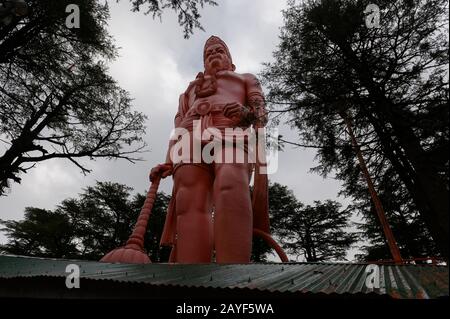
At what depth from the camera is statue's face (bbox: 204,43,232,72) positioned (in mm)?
6277

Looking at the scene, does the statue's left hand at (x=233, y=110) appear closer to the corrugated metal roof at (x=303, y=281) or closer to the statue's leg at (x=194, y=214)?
the statue's leg at (x=194, y=214)

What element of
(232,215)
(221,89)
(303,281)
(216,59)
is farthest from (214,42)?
(303,281)

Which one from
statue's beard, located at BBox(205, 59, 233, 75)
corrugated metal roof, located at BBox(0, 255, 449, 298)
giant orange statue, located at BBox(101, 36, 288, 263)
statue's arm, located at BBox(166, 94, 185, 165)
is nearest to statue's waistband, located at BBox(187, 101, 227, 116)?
giant orange statue, located at BBox(101, 36, 288, 263)

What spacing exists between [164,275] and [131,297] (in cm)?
30

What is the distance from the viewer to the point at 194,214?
4.79 metres

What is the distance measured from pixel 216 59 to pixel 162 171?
102 inches

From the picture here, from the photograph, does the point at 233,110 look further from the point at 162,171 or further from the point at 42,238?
the point at 42,238

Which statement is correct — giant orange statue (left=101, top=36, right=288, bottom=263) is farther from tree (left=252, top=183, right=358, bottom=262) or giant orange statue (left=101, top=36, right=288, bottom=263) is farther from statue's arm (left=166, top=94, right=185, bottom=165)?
tree (left=252, top=183, right=358, bottom=262)

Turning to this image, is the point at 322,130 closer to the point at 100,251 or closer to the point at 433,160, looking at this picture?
the point at 433,160

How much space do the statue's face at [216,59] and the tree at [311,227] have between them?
54.0ft

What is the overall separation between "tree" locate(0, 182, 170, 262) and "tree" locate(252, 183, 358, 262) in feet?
26.3

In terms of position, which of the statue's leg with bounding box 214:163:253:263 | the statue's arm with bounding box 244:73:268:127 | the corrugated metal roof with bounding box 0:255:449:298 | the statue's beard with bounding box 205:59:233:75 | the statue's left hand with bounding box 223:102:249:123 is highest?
the statue's beard with bounding box 205:59:233:75

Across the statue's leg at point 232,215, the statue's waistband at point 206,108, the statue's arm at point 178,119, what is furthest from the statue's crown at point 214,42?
the statue's leg at point 232,215
